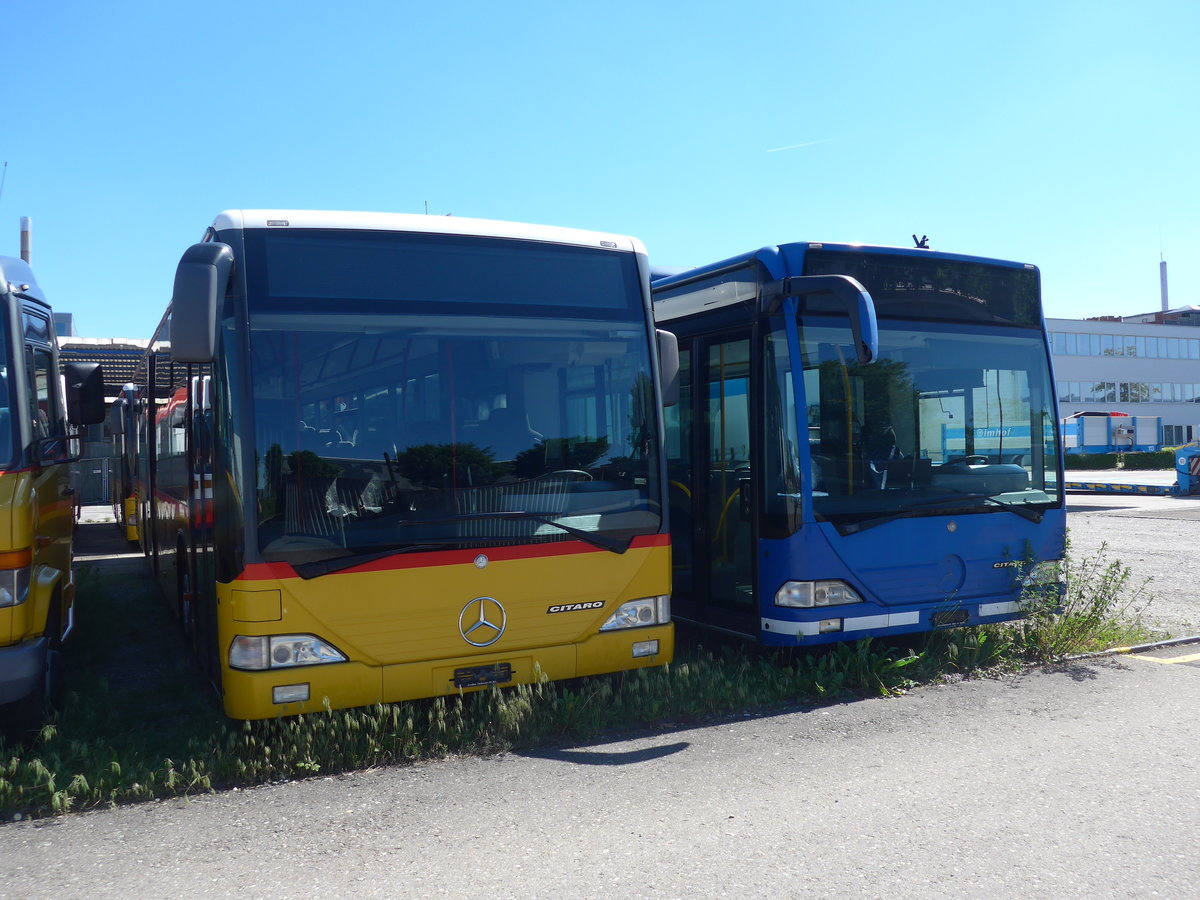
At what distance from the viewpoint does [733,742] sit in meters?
5.67

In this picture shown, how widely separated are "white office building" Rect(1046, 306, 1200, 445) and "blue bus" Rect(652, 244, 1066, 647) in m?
62.8

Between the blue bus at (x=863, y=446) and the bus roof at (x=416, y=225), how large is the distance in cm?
138

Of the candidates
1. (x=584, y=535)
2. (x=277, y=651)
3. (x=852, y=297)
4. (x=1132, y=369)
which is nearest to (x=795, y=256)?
(x=852, y=297)

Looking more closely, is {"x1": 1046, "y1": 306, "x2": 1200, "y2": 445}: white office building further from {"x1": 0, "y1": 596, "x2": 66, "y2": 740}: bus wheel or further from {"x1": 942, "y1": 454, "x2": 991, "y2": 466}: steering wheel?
{"x1": 0, "y1": 596, "x2": 66, "y2": 740}: bus wheel

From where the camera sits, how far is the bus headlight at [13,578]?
193 inches

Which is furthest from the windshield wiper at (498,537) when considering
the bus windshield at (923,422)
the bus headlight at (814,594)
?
the bus windshield at (923,422)

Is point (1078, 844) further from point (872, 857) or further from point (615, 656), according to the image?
point (615, 656)

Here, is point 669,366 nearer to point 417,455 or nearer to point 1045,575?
point 417,455

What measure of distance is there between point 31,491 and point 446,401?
2262 millimetres

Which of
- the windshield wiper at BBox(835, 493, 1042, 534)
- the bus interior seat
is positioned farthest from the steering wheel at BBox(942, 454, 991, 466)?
the bus interior seat

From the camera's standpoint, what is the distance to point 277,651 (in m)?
5.00

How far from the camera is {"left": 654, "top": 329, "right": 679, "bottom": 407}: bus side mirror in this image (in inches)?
247

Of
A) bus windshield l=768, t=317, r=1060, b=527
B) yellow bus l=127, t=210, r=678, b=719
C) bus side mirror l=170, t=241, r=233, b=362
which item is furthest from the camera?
bus windshield l=768, t=317, r=1060, b=527

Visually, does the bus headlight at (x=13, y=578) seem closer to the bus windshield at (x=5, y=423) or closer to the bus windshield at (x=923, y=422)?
the bus windshield at (x=5, y=423)
